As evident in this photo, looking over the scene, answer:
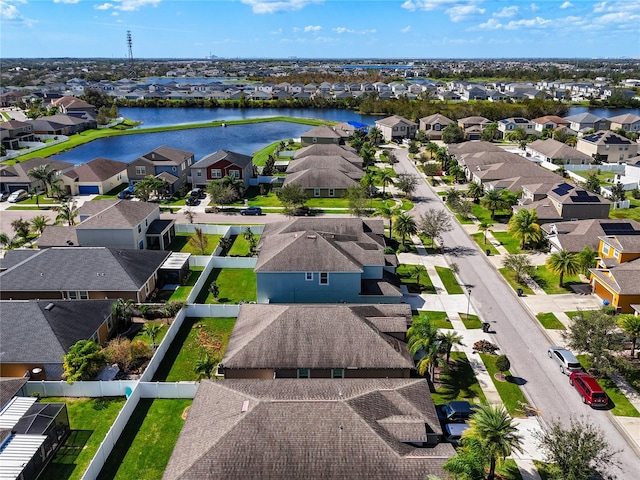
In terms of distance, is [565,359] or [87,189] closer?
[565,359]

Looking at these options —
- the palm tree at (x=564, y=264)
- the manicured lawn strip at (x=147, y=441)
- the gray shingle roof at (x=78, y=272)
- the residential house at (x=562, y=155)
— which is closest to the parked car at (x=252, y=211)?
the gray shingle roof at (x=78, y=272)

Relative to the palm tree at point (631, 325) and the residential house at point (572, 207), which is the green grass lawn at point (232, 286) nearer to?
the palm tree at point (631, 325)

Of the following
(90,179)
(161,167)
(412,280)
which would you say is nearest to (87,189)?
(90,179)

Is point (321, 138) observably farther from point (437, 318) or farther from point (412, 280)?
point (437, 318)

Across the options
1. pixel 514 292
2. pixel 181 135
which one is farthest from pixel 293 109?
pixel 514 292

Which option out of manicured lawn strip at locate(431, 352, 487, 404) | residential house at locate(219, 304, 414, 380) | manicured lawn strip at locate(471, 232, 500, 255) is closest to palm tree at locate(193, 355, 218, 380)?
residential house at locate(219, 304, 414, 380)

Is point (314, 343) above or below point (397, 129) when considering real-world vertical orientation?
below

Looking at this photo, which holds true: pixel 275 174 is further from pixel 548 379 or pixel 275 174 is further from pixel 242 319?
pixel 548 379

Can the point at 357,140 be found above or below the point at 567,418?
above
